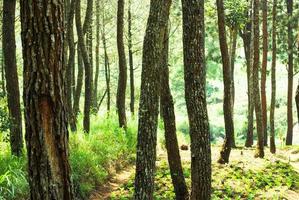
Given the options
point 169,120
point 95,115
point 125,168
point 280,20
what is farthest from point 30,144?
point 280,20

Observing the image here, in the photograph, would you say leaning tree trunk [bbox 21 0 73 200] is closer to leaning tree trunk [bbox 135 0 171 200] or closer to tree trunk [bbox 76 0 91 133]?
leaning tree trunk [bbox 135 0 171 200]

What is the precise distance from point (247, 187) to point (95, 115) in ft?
27.8

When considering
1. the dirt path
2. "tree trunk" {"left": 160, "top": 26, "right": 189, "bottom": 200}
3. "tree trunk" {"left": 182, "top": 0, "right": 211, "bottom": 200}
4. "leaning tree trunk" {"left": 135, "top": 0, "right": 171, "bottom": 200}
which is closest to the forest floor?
the dirt path

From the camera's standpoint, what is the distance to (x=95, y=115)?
18.4 metres

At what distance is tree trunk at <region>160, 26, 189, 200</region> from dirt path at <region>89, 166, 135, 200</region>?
5.84 feet

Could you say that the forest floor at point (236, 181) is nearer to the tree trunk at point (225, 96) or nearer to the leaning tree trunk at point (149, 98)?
the tree trunk at point (225, 96)

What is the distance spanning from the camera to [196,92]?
7.56 metres

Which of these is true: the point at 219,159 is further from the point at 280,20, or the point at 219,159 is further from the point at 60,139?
the point at 280,20

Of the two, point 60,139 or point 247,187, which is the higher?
point 60,139

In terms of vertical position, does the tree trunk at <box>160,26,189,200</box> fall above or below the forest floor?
above

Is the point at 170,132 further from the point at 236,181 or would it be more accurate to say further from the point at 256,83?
the point at 256,83

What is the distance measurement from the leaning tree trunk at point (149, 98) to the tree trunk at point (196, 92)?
0.46 meters

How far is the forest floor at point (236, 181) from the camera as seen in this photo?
10.8m

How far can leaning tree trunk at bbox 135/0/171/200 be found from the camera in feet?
23.7
